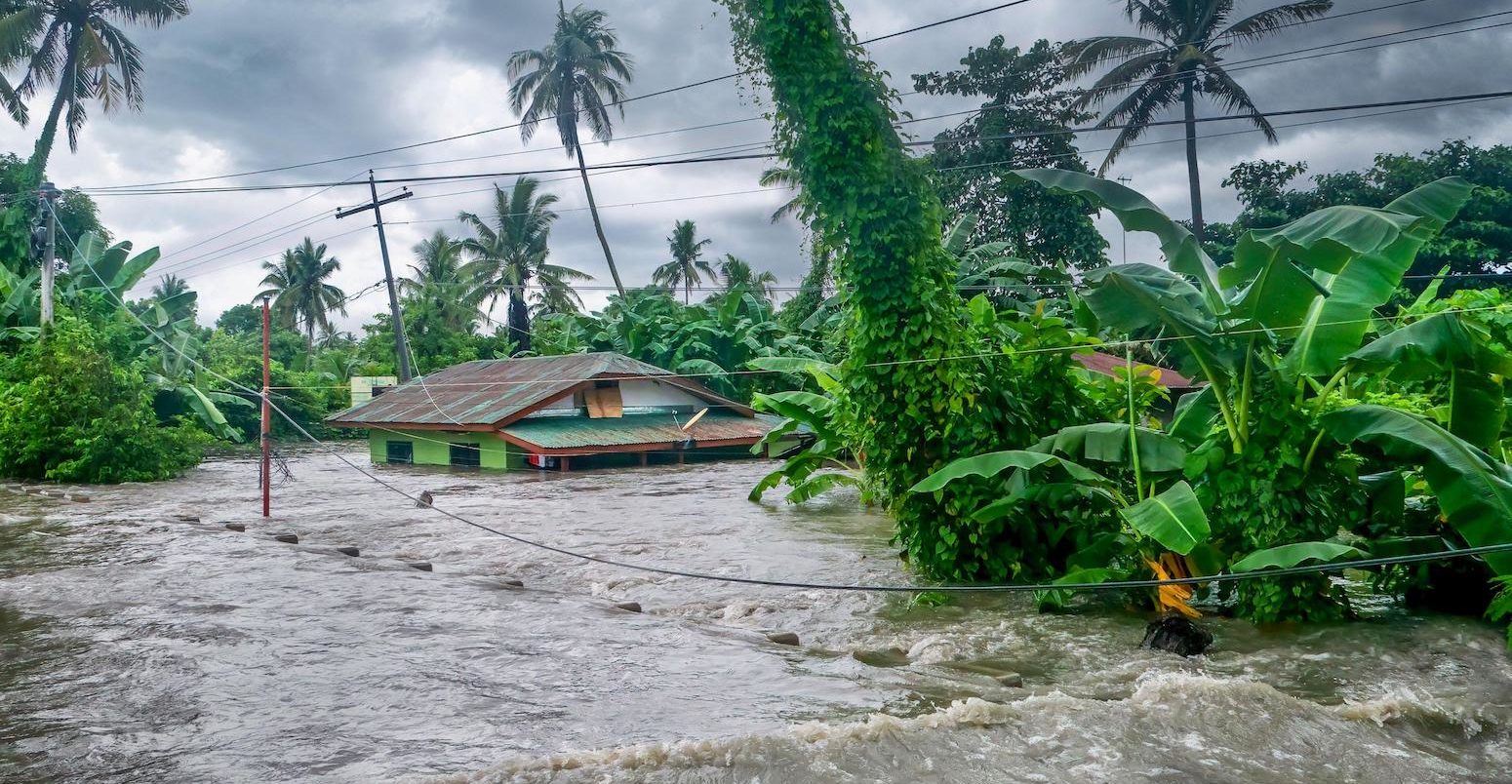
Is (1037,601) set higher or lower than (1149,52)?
lower

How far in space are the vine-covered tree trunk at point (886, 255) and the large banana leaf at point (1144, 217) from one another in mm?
1579

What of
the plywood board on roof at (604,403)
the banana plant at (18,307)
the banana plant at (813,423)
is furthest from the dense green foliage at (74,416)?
the banana plant at (813,423)

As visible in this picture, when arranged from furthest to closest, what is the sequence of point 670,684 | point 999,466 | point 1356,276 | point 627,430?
point 627,430
point 999,466
point 1356,276
point 670,684

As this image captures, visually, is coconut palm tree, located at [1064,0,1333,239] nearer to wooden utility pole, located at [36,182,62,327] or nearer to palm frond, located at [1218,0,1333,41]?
palm frond, located at [1218,0,1333,41]

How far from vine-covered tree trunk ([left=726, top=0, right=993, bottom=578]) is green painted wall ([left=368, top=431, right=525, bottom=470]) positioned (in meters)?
17.2

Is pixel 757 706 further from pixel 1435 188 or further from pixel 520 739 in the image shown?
pixel 1435 188

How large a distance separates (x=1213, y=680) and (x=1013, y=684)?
1.27 m

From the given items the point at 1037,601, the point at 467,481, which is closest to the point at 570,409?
the point at 467,481

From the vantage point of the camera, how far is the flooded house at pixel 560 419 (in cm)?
2641

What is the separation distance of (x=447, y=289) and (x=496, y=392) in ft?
51.7

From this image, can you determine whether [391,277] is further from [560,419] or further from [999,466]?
[999,466]

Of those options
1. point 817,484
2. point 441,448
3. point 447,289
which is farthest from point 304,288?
point 817,484

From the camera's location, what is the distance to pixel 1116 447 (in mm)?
9273

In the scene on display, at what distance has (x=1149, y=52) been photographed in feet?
94.7
